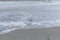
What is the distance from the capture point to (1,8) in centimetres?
395

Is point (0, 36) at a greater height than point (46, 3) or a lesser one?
greater

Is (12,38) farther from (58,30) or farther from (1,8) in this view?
(1,8)

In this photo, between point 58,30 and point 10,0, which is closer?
point 58,30

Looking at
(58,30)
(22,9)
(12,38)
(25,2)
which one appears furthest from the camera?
(25,2)

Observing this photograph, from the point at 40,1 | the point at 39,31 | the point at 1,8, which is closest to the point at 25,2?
the point at 40,1

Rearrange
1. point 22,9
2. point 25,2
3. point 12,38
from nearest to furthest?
point 12,38
point 22,9
point 25,2

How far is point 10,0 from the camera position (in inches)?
178

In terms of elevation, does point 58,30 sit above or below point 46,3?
above

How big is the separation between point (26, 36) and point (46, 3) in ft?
9.51

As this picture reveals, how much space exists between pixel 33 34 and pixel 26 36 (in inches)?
4.3

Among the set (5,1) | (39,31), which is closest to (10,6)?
(5,1)

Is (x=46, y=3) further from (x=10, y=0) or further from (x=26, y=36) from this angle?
(x=26, y=36)

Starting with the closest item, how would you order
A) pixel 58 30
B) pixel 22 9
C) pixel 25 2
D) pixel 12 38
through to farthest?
1. pixel 12 38
2. pixel 58 30
3. pixel 22 9
4. pixel 25 2

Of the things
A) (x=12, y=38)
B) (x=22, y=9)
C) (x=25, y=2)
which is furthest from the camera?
(x=25, y=2)
